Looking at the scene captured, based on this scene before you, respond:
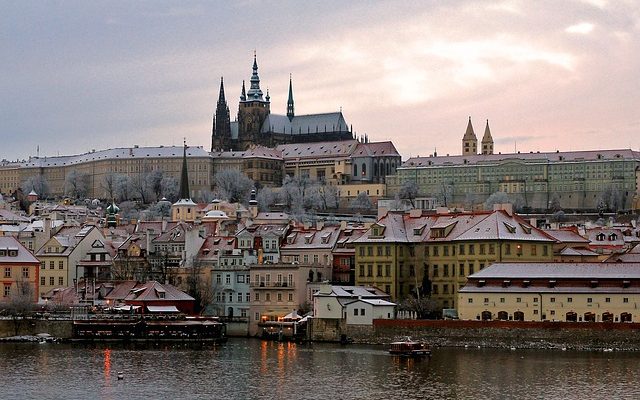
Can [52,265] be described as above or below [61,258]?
below

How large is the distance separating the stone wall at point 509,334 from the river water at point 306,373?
1.43 metres

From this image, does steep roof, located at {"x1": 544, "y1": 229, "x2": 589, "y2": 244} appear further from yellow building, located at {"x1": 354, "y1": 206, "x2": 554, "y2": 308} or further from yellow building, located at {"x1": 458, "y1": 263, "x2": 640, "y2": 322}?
yellow building, located at {"x1": 458, "y1": 263, "x2": 640, "y2": 322}

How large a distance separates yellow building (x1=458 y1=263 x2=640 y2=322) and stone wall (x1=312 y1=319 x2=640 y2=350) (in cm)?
261

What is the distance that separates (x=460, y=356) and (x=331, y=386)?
42.5 feet

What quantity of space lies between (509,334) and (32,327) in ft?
87.1

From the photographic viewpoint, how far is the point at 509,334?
251 feet

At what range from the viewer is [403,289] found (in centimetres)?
9100

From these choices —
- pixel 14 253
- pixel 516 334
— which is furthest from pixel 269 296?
pixel 516 334

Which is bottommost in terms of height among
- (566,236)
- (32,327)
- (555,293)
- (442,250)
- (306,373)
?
(306,373)

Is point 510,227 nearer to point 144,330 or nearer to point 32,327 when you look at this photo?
point 144,330

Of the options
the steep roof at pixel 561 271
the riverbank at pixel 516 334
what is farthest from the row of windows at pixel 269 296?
the steep roof at pixel 561 271

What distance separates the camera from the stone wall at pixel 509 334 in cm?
7444

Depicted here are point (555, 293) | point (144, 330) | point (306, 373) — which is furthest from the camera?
point (144, 330)

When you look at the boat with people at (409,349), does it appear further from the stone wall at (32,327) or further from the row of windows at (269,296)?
the stone wall at (32,327)
